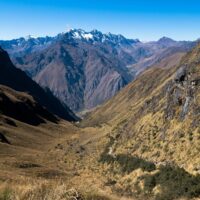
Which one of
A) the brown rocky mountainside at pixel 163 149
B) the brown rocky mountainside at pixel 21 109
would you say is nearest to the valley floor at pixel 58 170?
the brown rocky mountainside at pixel 163 149

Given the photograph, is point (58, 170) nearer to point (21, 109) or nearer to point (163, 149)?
point (163, 149)

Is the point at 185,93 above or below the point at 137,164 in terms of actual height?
above

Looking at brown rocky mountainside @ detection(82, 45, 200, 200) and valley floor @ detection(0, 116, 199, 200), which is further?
brown rocky mountainside @ detection(82, 45, 200, 200)

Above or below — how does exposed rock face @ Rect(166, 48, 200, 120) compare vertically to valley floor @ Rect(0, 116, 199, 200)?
above

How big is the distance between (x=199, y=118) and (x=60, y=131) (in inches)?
4586

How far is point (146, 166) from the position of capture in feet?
171

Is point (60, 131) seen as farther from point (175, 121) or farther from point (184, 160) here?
point (184, 160)

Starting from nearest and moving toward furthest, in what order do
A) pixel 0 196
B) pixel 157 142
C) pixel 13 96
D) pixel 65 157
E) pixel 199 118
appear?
1. pixel 0 196
2. pixel 199 118
3. pixel 157 142
4. pixel 65 157
5. pixel 13 96

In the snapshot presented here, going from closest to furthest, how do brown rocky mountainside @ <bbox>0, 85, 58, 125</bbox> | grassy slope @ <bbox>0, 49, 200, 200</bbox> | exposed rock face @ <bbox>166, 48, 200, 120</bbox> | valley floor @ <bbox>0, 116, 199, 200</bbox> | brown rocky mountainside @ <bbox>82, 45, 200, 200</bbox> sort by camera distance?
valley floor @ <bbox>0, 116, 199, 200</bbox> → grassy slope @ <bbox>0, 49, 200, 200</bbox> → brown rocky mountainside @ <bbox>82, 45, 200, 200</bbox> → exposed rock face @ <bbox>166, 48, 200, 120</bbox> → brown rocky mountainside @ <bbox>0, 85, 58, 125</bbox>

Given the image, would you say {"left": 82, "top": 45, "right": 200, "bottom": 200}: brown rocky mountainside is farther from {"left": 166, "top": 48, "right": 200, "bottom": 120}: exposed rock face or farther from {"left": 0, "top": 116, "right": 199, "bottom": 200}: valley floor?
{"left": 0, "top": 116, "right": 199, "bottom": 200}: valley floor

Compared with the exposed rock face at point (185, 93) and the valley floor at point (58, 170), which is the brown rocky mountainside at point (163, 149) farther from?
the valley floor at point (58, 170)

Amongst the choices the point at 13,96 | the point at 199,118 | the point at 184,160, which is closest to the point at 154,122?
the point at 199,118

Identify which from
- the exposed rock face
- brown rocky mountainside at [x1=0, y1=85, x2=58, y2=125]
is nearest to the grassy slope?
the exposed rock face

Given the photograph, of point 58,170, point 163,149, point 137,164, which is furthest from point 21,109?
point 163,149
